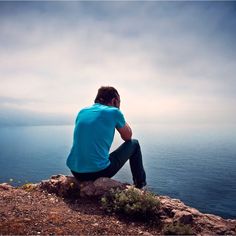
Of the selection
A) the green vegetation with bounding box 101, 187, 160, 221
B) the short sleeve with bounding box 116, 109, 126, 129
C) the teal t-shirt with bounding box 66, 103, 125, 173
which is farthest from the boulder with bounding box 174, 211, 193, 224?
the short sleeve with bounding box 116, 109, 126, 129

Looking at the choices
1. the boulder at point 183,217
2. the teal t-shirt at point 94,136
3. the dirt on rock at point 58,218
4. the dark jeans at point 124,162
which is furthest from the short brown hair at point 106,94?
the boulder at point 183,217

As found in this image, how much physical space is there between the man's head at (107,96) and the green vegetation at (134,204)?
2.29 metres

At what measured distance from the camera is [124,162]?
6773mm

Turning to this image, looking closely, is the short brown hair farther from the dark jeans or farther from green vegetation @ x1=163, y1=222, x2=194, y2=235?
green vegetation @ x1=163, y1=222, x2=194, y2=235

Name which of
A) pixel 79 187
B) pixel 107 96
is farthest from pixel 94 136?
pixel 79 187

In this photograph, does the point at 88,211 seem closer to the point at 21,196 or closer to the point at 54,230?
the point at 54,230

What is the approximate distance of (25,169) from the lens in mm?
151000

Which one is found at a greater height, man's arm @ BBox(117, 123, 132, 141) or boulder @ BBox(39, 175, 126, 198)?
man's arm @ BBox(117, 123, 132, 141)

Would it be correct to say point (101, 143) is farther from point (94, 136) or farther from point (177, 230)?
point (177, 230)

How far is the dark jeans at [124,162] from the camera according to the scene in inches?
Result: 261

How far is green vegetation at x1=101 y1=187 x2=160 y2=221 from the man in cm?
85

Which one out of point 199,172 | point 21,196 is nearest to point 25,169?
point 199,172

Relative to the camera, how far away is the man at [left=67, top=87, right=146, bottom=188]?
6172mm

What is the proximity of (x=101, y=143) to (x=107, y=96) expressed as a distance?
4.27ft
